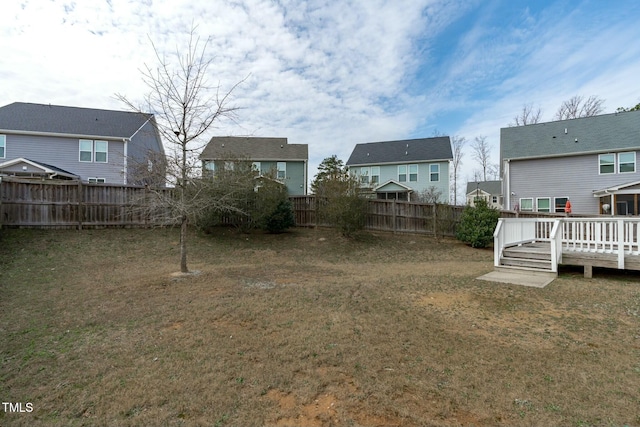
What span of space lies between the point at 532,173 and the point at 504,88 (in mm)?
7911

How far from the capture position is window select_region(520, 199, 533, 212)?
63.9 feet

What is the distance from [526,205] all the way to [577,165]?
3.57 metres

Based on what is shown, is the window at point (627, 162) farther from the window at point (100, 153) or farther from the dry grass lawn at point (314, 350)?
the window at point (100, 153)

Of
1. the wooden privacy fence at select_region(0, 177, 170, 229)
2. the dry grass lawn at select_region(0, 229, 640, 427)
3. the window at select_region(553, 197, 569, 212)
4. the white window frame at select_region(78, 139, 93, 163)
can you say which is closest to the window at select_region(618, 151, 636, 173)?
the window at select_region(553, 197, 569, 212)

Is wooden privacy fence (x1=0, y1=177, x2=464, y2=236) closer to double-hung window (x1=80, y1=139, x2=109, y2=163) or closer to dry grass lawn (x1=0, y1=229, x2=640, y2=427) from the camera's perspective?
dry grass lawn (x1=0, y1=229, x2=640, y2=427)

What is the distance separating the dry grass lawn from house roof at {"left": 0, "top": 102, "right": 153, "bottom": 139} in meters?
14.8

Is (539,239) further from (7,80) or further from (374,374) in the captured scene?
(7,80)

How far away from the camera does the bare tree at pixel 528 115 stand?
32188 mm

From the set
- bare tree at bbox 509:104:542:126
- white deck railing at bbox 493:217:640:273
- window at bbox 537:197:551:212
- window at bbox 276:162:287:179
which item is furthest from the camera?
bare tree at bbox 509:104:542:126

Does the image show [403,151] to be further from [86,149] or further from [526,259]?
[86,149]

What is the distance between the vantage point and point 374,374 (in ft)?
9.53

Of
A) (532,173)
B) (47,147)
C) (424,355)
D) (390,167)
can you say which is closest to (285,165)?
(390,167)

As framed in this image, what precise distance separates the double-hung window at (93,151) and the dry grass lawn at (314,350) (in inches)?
545

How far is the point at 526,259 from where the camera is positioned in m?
7.81
